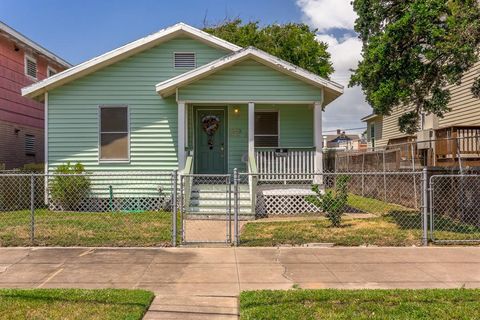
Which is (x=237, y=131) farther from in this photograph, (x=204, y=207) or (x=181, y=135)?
(x=204, y=207)

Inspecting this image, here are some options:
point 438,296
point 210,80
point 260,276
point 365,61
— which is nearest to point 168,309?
point 260,276

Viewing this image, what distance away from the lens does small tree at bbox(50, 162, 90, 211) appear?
1267 cm

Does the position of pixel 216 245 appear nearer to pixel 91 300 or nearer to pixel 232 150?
pixel 91 300

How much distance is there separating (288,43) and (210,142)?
13180 millimetres

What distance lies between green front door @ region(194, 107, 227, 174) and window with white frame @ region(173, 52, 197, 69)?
1.43 metres

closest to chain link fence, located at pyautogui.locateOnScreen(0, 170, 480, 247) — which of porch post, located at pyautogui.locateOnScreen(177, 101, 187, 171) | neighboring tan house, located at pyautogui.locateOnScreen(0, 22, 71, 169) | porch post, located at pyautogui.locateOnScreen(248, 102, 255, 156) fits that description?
porch post, located at pyautogui.locateOnScreen(177, 101, 187, 171)

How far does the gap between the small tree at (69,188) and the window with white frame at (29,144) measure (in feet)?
15.3

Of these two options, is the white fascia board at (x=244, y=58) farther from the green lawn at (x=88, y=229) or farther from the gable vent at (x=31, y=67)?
the gable vent at (x=31, y=67)

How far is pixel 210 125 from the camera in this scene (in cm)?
1401

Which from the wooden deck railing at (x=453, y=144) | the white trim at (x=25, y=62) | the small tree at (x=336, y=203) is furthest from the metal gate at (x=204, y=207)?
the white trim at (x=25, y=62)

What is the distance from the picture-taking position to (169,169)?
43.9 ft

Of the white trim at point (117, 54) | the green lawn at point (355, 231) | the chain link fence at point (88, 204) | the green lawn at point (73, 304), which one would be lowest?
the green lawn at point (73, 304)

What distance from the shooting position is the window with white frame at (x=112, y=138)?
13461mm

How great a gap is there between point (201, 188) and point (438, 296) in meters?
8.11
